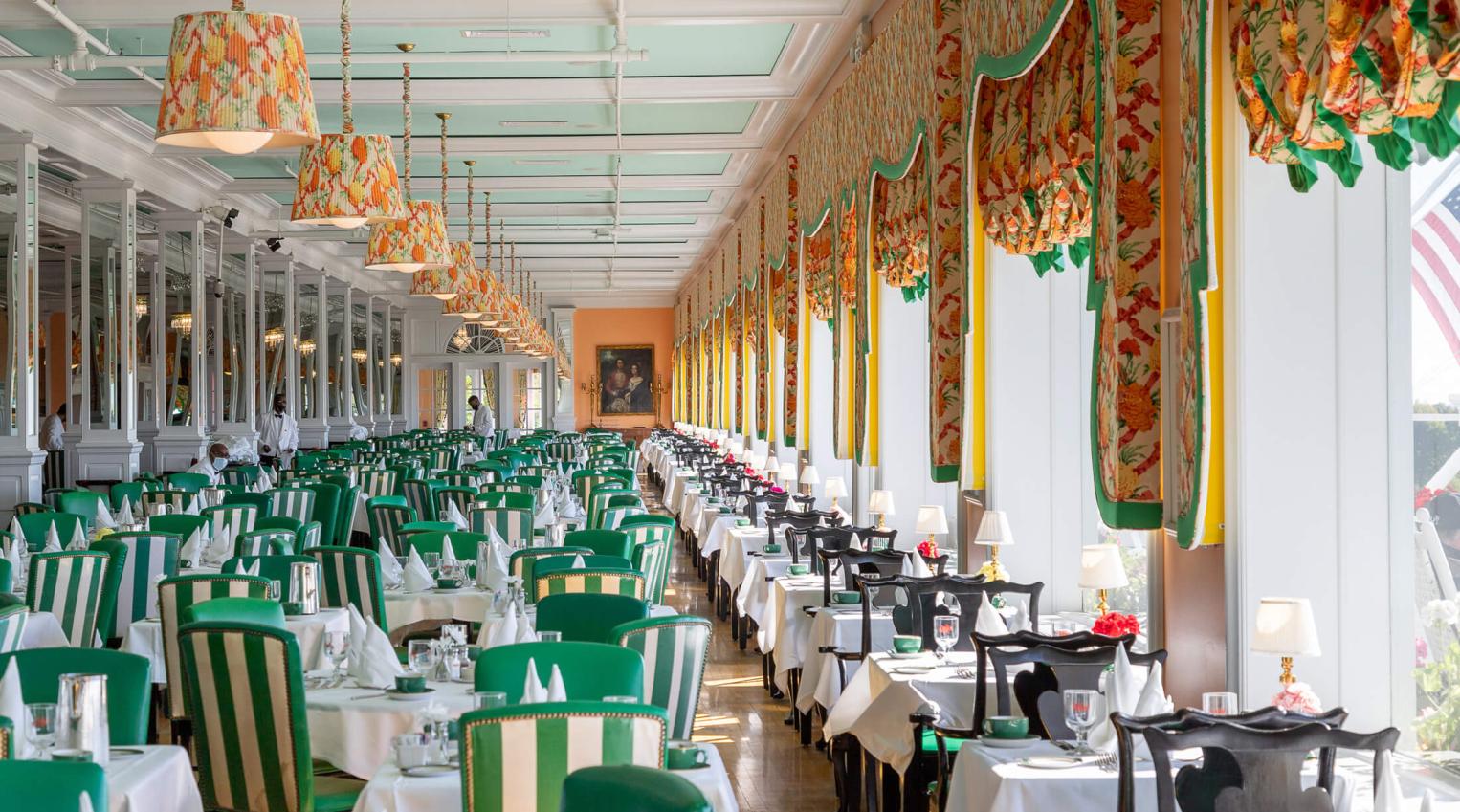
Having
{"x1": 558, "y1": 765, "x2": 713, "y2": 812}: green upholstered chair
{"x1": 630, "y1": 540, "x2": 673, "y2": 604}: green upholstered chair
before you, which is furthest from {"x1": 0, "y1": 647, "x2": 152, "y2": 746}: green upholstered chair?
{"x1": 630, "y1": 540, "x2": 673, "y2": 604}: green upholstered chair

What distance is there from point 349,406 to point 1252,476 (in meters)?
23.2

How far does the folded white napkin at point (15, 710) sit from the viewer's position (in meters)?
3.50

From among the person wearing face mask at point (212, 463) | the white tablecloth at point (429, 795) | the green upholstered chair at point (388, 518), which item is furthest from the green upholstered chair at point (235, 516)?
the white tablecloth at point (429, 795)

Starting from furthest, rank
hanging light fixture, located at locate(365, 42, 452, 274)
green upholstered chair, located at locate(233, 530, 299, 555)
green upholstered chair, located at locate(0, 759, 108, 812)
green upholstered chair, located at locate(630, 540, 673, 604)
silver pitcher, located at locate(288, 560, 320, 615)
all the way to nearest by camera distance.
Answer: hanging light fixture, located at locate(365, 42, 452, 274)
green upholstered chair, located at locate(233, 530, 299, 555)
green upholstered chair, located at locate(630, 540, 673, 604)
silver pitcher, located at locate(288, 560, 320, 615)
green upholstered chair, located at locate(0, 759, 108, 812)

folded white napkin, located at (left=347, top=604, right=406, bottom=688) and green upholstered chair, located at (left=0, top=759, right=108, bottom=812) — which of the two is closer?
green upholstered chair, located at (left=0, top=759, right=108, bottom=812)

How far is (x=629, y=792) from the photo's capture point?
94.0 inches

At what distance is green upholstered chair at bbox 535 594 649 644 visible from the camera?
5469mm

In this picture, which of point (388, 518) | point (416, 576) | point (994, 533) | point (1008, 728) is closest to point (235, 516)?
point (388, 518)

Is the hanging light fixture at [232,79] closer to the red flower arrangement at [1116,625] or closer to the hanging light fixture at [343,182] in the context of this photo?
the hanging light fixture at [343,182]

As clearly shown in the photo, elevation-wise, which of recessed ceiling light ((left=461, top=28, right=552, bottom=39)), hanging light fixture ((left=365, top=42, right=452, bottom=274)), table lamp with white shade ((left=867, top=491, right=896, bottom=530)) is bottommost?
table lamp with white shade ((left=867, top=491, right=896, bottom=530))

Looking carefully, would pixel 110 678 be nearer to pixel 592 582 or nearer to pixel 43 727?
pixel 43 727

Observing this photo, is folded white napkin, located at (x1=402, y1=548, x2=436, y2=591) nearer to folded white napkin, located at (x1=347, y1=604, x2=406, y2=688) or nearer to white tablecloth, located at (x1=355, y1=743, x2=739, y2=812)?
folded white napkin, located at (x1=347, y1=604, x2=406, y2=688)

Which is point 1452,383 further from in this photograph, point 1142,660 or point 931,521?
point 931,521

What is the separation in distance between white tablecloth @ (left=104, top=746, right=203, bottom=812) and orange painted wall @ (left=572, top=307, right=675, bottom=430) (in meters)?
30.8
